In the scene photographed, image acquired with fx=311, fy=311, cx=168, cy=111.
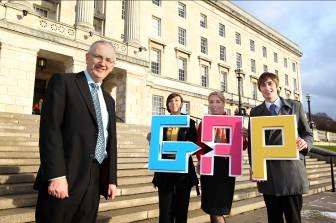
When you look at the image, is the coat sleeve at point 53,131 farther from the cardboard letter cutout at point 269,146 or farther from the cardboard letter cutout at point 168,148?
the cardboard letter cutout at point 269,146

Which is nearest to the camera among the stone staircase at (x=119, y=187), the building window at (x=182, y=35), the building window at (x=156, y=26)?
the stone staircase at (x=119, y=187)

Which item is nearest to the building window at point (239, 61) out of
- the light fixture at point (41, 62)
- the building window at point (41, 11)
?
the building window at point (41, 11)

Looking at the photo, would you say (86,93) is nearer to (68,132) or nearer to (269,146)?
(68,132)

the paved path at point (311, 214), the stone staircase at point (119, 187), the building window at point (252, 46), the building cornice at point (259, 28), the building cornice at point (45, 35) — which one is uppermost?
the building cornice at point (259, 28)

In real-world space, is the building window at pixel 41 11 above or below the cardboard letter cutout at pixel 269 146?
above

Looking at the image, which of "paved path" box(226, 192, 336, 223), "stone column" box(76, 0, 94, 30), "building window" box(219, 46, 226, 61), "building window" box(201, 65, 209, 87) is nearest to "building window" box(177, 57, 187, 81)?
"building window" box(201, 65, 209, 87)

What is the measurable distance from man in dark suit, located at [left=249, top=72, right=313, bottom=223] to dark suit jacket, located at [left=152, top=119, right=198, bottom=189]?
1.07 m

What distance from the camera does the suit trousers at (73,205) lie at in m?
2.61

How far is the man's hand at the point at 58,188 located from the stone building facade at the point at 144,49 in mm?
15733

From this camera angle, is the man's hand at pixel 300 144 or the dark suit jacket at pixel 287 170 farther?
the man's hand at pixel 300 144

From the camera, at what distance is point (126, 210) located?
20.2 feet

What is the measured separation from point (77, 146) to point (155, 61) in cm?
2741

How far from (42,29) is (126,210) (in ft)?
50.3

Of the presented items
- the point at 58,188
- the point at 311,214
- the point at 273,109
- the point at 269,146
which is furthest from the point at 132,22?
the point at 58,188
